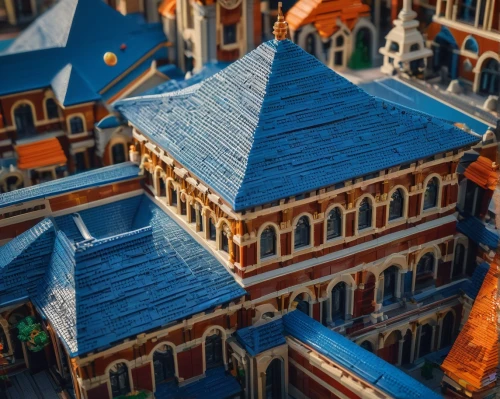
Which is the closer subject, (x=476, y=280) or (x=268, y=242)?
(x=268, y=242)

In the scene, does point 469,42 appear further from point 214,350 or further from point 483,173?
point 214,350

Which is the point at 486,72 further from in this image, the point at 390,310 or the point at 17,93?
the point at 17,93

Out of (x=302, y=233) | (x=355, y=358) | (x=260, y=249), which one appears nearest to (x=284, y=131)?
(x=302, y=233)

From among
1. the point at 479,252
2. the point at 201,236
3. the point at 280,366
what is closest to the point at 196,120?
the point at 201,236

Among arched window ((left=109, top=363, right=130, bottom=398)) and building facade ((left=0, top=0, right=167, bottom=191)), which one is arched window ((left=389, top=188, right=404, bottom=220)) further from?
building facade ((left=0, top=0, right=167, bottom=191))

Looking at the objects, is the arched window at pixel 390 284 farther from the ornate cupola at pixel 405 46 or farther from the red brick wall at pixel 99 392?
the ornate cupola at pixel 405 46
